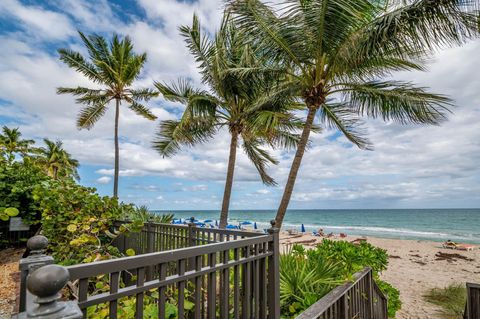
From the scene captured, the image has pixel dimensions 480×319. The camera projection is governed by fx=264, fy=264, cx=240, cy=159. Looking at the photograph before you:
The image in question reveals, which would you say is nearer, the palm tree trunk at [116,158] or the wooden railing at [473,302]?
the wooden railing at [473,302]

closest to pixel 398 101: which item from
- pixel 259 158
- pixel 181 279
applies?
pixel 259 158

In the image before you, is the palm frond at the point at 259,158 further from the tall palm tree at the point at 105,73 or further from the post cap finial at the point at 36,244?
the post cap finial at the point at 36,244

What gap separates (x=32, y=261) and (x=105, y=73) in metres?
13.8

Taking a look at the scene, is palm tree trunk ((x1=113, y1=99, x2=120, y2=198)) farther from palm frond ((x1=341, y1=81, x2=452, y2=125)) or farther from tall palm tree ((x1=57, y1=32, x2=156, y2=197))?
palm frond ((x1=341, y1=81, x2=452, y2=125))

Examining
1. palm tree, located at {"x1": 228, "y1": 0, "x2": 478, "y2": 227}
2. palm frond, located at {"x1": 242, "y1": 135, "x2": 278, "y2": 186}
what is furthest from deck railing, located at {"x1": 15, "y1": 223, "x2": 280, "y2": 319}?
palm frond, located at {"x1": 242, "y1": 135, "x2": 278, "y2": 186}

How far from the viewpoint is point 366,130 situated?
7.23 m

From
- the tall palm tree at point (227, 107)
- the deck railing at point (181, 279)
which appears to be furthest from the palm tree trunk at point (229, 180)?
the deck railing at point (181, 279)

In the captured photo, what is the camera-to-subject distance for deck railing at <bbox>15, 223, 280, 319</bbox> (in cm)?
82

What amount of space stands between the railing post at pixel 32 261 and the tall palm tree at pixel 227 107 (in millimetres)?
5573

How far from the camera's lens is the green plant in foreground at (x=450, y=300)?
20.4 feet

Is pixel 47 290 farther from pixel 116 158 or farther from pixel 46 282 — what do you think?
pixel 116 158

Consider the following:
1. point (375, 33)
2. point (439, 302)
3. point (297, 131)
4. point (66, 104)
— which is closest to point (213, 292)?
point (375, 33)

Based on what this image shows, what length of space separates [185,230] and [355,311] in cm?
232

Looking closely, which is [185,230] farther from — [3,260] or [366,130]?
[366,130]
